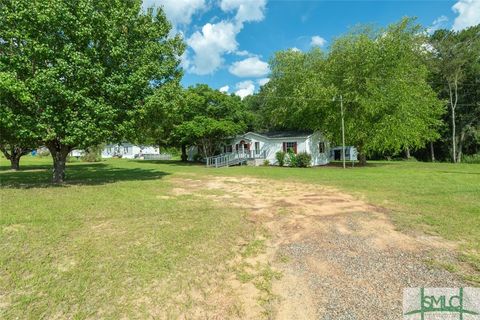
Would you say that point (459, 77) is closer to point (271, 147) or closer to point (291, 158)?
point (291, 158)

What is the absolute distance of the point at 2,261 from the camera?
4809mm

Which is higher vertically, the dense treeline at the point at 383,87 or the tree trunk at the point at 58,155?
the dense treeline at the point at 383,87

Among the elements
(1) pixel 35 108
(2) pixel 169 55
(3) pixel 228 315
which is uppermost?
(2) pixel 169 55

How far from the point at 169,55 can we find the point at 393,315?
14.8 metres

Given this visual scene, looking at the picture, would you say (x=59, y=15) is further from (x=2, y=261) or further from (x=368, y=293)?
(x=368, y=293)

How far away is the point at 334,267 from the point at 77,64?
36.8 feet

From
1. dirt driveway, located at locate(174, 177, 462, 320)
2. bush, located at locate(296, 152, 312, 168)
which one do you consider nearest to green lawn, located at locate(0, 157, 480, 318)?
dirt driveway, located at locate(174, 177, 462, 320)

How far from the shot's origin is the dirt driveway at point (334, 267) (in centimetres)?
357

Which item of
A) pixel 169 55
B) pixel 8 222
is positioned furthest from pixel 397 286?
pixel 169 55

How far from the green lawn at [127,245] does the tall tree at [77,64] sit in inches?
128

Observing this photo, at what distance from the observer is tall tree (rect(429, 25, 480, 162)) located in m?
30.8

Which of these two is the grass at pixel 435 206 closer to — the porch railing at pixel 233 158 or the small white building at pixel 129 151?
the porch railing at pixel 233 158

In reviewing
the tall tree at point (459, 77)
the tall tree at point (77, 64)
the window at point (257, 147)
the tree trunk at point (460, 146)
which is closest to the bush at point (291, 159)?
the window at point (257, 147)

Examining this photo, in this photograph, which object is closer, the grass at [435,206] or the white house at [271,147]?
the grass at [435,206]
